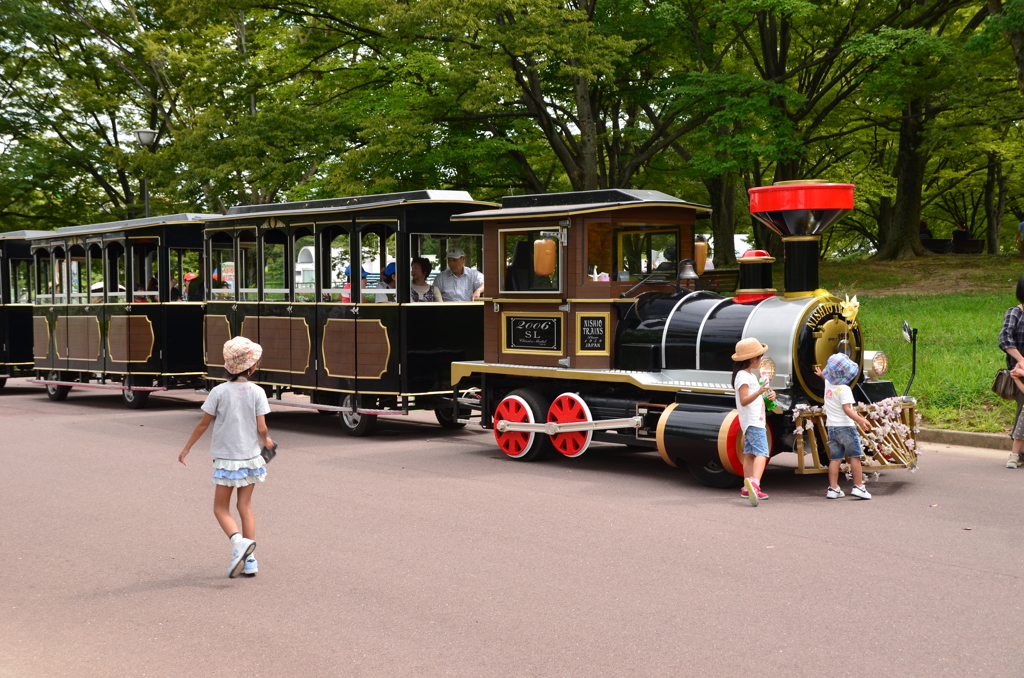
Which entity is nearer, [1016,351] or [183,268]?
[1016,351]

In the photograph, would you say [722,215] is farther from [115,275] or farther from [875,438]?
[875,438]

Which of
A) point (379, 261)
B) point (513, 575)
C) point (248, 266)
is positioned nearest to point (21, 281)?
point (248, 266)

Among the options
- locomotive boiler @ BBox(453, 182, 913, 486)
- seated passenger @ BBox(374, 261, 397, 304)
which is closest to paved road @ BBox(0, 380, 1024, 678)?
locomotive boiler @ BBox(453, 182, 913, 486)

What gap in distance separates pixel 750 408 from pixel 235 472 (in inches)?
164

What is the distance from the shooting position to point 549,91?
2334 cm

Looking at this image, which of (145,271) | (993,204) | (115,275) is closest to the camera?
(145,271)

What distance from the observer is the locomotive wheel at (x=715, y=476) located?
29.6ft

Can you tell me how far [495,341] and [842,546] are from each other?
523 centimetres

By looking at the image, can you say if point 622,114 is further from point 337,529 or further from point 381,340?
point 337,529

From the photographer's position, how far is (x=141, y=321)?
17.6 meters

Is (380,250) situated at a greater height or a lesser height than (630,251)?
greater

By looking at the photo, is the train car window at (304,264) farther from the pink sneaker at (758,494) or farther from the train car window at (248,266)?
the pink sneaker at (758,494)

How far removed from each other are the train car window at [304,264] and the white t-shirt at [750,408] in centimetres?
702

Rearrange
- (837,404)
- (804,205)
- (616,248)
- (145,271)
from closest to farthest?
1. (837,404)
2. (804,205)
3. (616,248)
4. (145,271)
